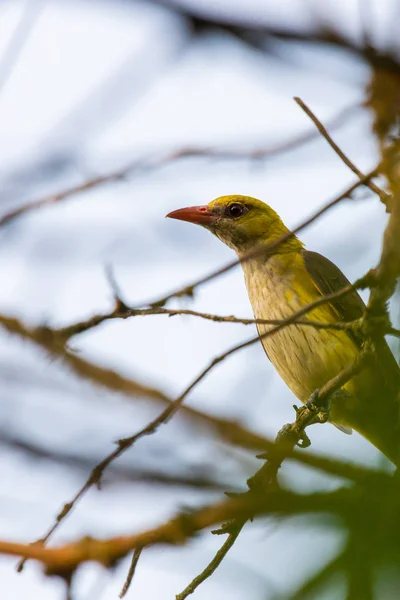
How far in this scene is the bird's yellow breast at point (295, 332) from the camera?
4.52 metres

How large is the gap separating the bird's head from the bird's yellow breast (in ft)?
1.59

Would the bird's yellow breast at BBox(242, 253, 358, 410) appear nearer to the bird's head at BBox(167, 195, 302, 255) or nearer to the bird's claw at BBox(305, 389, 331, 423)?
the bird's head at BBox(167, 195, 302, 255)

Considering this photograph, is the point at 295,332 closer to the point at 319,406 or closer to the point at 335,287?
the point at 335,287

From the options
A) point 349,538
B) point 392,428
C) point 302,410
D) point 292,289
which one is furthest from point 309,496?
point 292,289

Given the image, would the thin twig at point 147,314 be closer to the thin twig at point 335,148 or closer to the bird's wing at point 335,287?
the thin twig at point 335,148

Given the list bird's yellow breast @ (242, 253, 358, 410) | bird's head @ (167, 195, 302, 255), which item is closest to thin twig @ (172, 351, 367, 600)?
bird's yellow breast @ (242, 253, 358, 410)

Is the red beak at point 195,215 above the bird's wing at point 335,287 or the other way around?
above

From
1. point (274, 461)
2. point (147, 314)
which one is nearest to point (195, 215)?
point (147, 314)

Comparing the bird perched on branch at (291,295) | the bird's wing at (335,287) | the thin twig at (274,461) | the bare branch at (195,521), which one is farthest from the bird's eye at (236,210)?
the bare branch at (195,521)

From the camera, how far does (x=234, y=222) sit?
5781 mm

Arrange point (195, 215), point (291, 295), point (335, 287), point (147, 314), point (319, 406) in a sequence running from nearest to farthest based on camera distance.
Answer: point (147, 314) → point (319, 406) → point (291, 295) → point (335, 287) → point (195, 215)

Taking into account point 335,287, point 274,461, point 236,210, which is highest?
point 236,210

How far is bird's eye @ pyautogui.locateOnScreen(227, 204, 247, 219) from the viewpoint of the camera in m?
5.81

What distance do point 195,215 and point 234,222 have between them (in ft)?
0.96
